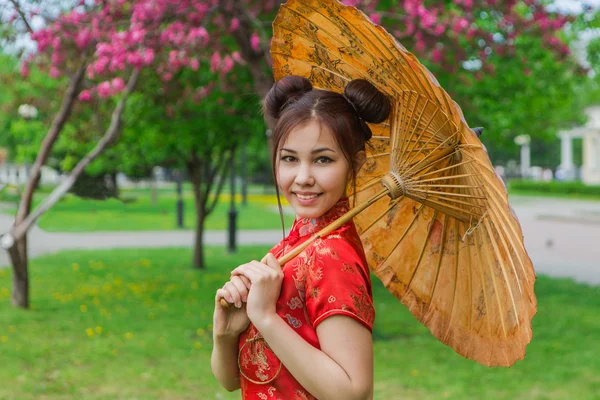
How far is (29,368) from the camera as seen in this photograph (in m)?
6.66

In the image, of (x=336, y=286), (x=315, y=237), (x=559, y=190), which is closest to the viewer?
(x=336, y=286)

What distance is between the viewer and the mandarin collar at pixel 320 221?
1982 millimetres

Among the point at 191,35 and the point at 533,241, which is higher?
the point at 191,35

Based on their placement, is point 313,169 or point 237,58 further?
point 237,58

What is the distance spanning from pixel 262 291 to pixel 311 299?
118 mm

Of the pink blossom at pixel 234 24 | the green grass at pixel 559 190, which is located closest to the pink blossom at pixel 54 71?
the pink blossom at pixel 234 24

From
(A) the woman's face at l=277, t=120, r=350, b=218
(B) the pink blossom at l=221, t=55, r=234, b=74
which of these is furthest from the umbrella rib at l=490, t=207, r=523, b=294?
(B) the pink blossom at l=221, t=55, r=234, b=74

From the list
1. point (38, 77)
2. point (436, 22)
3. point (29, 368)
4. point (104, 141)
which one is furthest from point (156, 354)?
point (38, 77)

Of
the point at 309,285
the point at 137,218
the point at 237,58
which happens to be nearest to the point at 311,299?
the point at 309,285

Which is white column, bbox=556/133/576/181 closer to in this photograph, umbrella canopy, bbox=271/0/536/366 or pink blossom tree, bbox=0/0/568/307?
pink blossom tree, bbox=0/0/568/307

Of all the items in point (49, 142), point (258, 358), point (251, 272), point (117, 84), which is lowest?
point (258, 358)

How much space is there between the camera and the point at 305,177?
1921 millimetres

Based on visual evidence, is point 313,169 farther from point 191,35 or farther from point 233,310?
point 191,35

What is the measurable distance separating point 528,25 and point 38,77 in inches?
585
